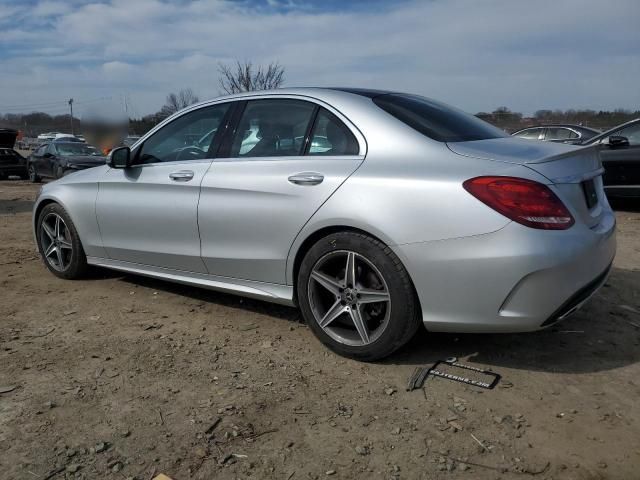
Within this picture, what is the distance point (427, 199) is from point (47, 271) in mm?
4079

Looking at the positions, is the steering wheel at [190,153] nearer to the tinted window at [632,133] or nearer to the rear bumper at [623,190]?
the rear bumper at [623,190]

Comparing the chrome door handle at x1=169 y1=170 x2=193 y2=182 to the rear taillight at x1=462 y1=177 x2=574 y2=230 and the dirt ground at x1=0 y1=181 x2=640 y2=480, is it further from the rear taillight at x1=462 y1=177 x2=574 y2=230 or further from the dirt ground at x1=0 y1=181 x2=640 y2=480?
the rear taillight at x1=462 y1=177 x2=574 y2=230

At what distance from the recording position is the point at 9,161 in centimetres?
1966

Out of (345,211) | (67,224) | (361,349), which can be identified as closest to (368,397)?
(361,349)

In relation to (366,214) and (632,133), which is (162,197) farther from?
(632,133)

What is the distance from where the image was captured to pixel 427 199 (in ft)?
9.56

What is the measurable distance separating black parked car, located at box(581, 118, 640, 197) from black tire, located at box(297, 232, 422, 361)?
688 centimetres

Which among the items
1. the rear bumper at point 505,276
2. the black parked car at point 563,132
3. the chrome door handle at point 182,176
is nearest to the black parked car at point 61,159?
the black parked car at point 563,132

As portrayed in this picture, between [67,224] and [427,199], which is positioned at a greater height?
[427,199]

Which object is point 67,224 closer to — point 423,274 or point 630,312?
point 423,274

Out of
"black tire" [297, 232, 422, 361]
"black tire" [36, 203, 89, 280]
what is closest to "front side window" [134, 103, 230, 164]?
"black tire" [36, 203, 89, 280]

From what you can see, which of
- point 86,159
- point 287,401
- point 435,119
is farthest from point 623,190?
point 86,159

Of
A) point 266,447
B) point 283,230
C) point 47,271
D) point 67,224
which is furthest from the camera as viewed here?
point 47,271

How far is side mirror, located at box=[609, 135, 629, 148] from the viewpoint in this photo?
337 inches
